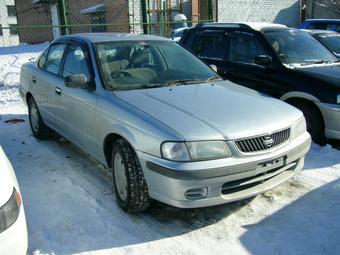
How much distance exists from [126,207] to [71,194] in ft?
2.55

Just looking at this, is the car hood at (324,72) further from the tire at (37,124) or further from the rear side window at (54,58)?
the tire at (37,124)

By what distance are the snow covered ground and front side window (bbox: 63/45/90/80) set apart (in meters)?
1.14

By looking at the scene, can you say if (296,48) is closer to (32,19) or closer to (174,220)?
(174,220)

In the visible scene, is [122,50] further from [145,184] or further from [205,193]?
[205,193]

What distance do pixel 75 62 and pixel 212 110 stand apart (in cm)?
203

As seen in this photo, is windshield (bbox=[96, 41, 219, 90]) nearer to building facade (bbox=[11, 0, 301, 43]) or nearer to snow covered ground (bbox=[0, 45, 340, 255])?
snow covered ground (bbox=[0, 45, 340, 255])

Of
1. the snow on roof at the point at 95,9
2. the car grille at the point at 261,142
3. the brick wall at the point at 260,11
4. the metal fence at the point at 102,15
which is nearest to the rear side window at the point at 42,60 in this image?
the car grille at the point at 261,142

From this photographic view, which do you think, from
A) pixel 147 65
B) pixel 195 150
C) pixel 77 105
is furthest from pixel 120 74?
pixel 195 150

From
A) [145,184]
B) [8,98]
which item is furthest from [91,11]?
[145,184]

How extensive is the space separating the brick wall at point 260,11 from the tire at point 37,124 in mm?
18549

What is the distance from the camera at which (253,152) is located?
3.55 meters

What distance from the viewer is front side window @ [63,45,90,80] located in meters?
4.78

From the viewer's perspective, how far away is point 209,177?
3379 millimetres

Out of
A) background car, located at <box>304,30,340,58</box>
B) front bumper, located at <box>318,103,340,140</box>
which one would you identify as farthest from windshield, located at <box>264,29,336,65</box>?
background car, located at <box>304,30,340,58</box>
